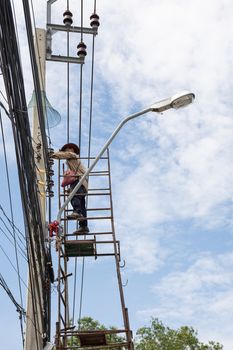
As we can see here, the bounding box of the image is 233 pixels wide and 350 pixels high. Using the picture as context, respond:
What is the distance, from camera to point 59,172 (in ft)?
28.7

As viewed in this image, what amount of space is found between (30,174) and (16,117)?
920mm

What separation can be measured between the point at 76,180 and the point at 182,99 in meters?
2.37

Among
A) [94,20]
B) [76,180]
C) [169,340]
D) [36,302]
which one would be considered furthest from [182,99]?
[169,340]

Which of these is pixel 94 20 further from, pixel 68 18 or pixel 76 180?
pixel 76 180

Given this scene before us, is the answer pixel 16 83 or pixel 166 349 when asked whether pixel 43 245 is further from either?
pixel 166 349

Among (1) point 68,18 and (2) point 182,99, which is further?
(1) point 68,18

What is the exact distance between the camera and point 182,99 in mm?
6660

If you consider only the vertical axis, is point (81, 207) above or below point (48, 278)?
above

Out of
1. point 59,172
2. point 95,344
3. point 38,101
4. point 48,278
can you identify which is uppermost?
point 59,172

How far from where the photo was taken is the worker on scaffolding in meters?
8.04

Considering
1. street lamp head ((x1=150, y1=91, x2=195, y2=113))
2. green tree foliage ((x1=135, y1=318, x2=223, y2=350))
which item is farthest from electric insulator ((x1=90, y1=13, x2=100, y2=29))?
green tree foliage ((x1=135, y1=318, x2=223, y2=350))

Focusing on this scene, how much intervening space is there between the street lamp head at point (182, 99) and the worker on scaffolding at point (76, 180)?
2.11 meters

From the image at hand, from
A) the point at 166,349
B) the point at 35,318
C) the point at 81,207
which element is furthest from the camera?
the point at 166,349

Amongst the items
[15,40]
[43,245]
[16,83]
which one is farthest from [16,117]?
[43,245]
